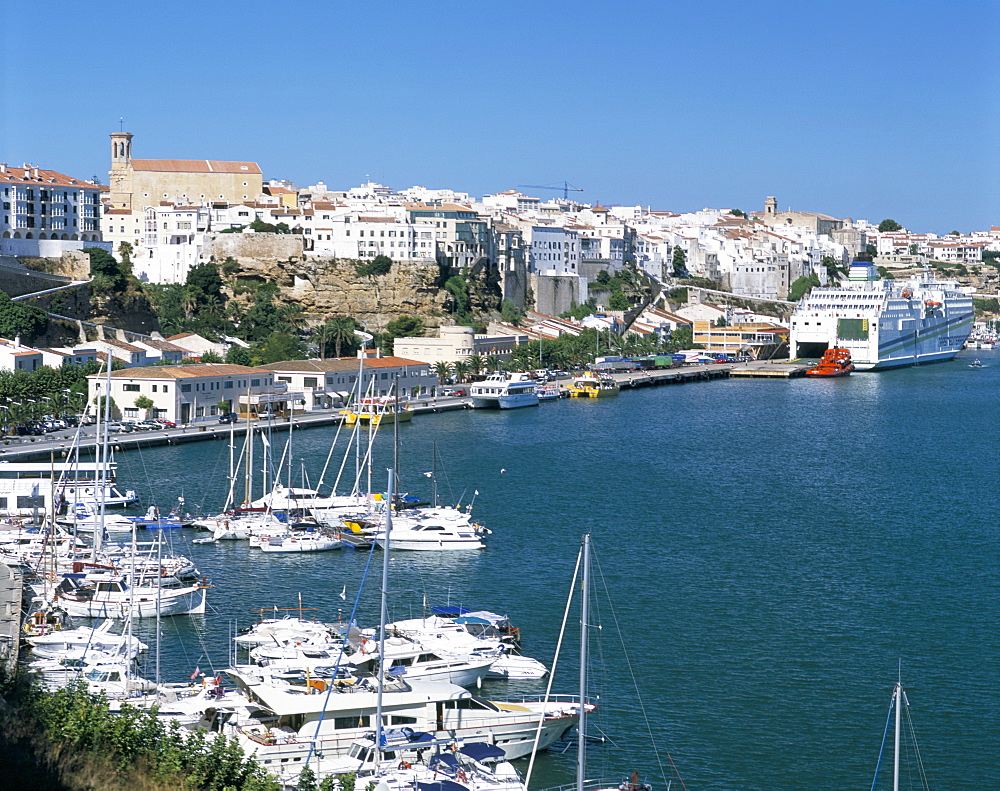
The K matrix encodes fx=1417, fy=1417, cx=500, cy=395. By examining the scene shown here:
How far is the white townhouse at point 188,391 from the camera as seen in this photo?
2734 centimetres

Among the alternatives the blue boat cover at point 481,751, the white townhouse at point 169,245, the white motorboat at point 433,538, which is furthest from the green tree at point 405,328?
the blue boat cover at point 481,751

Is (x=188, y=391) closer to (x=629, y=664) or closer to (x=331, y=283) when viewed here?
(x=331, y=283)

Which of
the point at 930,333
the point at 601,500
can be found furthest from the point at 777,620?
the point at 930,333

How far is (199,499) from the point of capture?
19.5 m

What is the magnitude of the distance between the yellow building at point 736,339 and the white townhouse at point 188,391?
1014 inches

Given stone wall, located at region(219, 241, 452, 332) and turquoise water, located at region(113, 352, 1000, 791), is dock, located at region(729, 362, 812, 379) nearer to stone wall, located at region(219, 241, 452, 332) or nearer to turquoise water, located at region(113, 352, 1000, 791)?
stone wall, located at region(219, 241, 452, 332)

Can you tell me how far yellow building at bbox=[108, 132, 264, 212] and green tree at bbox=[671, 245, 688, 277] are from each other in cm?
2103

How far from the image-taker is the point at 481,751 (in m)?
9.54

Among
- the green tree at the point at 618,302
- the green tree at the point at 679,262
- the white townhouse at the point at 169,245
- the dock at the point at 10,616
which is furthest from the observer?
the green tree at the point at 679,262

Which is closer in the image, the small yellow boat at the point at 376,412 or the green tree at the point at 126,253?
the small yellow boat at the point at 376,412

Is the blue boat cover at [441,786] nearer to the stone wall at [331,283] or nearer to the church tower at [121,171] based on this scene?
the stone wall at [331,283]

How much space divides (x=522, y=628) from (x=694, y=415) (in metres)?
20.5

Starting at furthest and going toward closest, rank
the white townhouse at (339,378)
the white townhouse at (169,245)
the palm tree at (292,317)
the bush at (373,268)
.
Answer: the bush at (373,268) → the white townhouse at (169,245) → the palm tree at (292,317) → the white townhouse at (339,378)

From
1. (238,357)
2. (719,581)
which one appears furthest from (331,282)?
(719,581)
